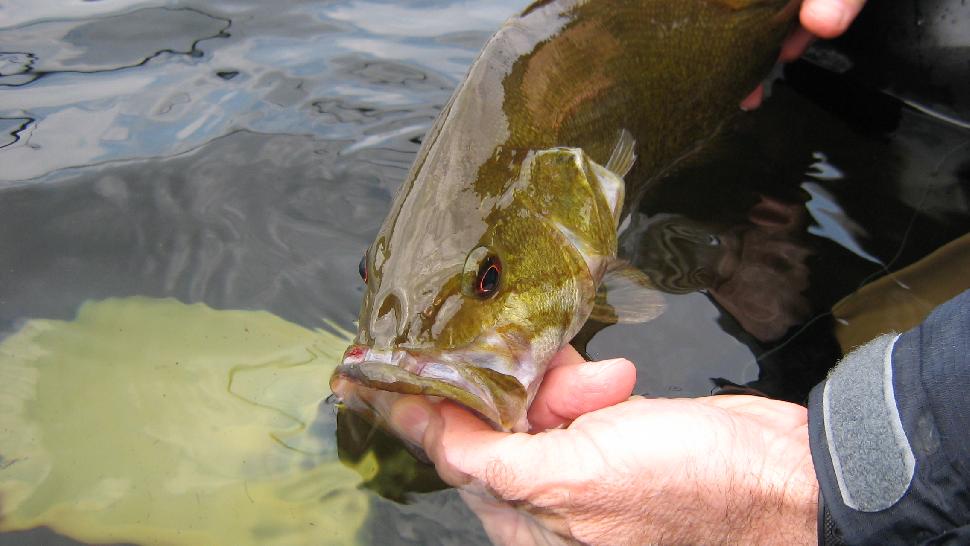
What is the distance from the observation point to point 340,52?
4.71m

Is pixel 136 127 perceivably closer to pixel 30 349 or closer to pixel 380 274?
pixel 30 349

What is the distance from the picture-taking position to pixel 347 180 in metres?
3.42

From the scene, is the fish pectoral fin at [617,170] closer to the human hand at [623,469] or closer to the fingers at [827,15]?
the human hand at [623,469]

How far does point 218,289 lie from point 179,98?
5.57 ft

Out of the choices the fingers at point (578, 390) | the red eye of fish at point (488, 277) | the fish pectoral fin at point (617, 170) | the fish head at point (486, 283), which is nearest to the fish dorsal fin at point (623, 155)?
the fish pectoral fin at point (617, 170)

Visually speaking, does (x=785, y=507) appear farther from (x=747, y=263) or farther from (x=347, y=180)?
(x=347, y=180)

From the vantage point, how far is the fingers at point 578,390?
6.16 ft

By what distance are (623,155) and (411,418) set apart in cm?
154

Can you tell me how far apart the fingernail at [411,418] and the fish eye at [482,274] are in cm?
32

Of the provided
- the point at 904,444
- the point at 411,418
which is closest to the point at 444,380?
the point at 411,418

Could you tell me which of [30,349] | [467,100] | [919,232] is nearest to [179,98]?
[30,349]

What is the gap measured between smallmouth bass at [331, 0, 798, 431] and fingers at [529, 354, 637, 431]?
2.8 inches

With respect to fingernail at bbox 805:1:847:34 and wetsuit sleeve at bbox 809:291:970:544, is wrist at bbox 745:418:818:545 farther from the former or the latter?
fingernail at bbox 805:1:847:34

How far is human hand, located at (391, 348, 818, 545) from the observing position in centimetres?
173
